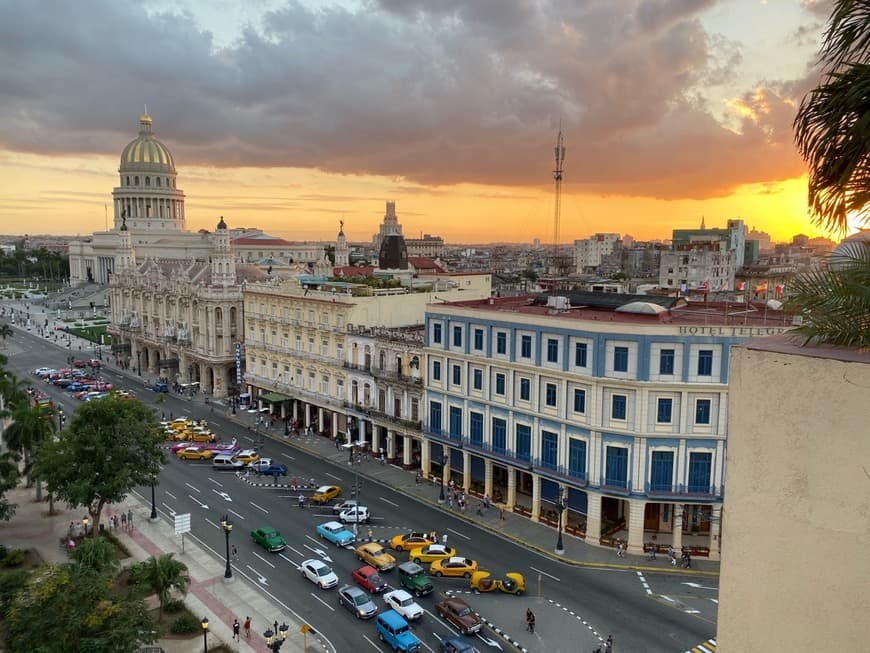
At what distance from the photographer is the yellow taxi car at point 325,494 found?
149 ft

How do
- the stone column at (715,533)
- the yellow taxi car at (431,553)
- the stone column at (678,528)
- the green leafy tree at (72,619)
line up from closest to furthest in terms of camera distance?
the green leafy tree at (72,619), the yellow taxi car at (431,553), the stone column at (715,533), the stone column at (678,528)

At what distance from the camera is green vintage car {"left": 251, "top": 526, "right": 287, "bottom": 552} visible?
124 feet

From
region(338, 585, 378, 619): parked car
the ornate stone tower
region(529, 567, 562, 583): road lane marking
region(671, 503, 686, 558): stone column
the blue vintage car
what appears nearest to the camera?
A: region(338, 585, 378, 619): parked car

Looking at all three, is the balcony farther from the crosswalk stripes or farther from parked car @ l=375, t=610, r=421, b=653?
parked car @ l=375, t=610, r=421, b=653

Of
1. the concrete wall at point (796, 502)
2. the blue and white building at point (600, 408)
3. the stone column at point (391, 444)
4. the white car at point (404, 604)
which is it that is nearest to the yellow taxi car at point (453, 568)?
the white car at point (404, 604)

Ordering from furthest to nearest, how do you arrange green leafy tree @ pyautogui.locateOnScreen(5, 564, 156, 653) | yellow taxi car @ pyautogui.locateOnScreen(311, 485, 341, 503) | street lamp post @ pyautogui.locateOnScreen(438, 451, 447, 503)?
yellow taxi car @ pyautogui.locateOnScreen(311, 485, 341, 503) < street lamp post @ pyautogui.locateOnScreen(438, 451, 447, 503) < green leafy tree @ pyautogui.locateOnScreen(5, 564, 156, 653)

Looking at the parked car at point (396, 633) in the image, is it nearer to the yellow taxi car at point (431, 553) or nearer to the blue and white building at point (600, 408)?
the yellow taxi car at point (431, 553)

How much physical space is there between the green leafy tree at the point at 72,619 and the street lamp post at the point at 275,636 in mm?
→ 5495

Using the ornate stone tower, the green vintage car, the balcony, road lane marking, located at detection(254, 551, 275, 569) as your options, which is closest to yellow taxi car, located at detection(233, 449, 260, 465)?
the green vintage car

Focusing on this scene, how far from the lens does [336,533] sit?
129ft

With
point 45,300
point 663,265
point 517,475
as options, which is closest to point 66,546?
point 517,475

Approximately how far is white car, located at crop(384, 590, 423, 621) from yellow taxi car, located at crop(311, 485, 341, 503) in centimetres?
1450

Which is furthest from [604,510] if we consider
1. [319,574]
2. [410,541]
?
[319,574]

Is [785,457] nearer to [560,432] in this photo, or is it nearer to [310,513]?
[560,432]
